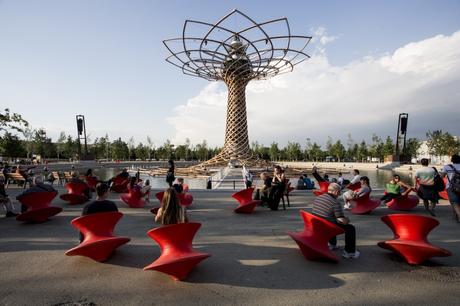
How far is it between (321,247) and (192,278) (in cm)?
187

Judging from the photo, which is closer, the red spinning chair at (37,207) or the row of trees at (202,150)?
the red spinning chair at (37,207)

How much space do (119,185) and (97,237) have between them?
25.1 ft

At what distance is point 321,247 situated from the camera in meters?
4.17

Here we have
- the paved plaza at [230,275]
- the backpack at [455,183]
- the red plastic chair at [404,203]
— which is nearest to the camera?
the paved plaza at [230,275]

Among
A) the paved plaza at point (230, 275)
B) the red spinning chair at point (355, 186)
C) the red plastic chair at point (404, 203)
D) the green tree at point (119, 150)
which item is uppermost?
the green tree at point (119, 150)

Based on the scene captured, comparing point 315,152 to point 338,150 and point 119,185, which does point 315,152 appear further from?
point 119,185

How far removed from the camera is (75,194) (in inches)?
353

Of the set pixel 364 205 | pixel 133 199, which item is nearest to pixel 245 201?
pixel 364 205

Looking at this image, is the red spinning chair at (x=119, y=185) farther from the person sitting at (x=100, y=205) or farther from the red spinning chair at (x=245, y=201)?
the person sitting at (x=100, y=205)

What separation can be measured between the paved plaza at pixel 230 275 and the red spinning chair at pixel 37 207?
21.2 inches

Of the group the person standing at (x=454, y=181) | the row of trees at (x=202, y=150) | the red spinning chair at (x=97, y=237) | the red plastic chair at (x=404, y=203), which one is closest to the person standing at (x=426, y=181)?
the person standing at (x=454, y=181)

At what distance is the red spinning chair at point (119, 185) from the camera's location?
1152cm

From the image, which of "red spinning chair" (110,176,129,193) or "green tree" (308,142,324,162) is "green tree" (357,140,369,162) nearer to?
"green tree" (308,142,324,162)

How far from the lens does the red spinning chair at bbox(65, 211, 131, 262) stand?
398 centimetres
